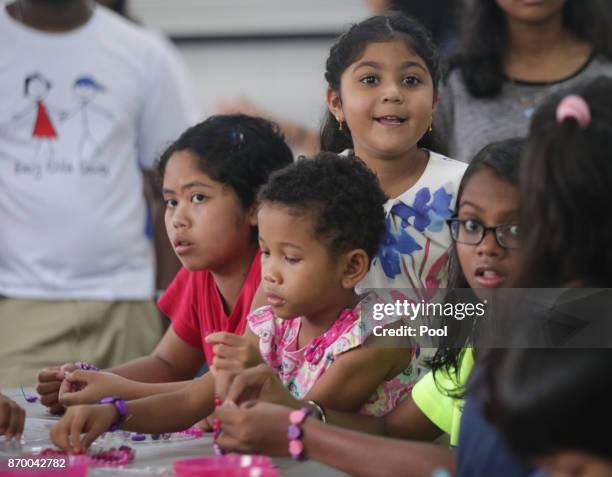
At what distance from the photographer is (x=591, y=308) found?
1.89 meters

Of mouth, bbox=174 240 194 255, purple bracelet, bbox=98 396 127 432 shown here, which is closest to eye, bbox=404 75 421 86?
mouth, bbox=174 240 194 255

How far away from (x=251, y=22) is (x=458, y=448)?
18.3 ft

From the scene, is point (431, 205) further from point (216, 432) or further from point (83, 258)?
point (83, 258)

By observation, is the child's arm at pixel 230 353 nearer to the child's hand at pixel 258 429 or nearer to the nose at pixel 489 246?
the child's hand at pixel 258 429

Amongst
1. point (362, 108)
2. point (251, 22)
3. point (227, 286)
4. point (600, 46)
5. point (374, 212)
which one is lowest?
point (227, 286)

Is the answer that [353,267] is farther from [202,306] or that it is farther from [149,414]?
[202,306]

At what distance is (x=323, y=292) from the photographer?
8.69 ft

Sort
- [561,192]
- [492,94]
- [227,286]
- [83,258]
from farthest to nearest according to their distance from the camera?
[83,258]
[492,94]
[227,286]
[561,192]

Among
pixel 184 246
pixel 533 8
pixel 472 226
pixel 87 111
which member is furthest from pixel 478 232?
pixel 87 111

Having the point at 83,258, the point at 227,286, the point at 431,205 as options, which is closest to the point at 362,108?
the point at 431,205

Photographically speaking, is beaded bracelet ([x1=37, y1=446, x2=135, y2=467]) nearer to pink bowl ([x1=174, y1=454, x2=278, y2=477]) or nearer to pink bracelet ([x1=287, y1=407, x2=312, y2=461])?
pink bowl ([x1=174, y1=454, x2=278, y2=477])

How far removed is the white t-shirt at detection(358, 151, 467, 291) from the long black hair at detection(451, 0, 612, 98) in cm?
95

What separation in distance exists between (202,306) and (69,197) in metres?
1.11

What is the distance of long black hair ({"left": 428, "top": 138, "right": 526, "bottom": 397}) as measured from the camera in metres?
2.42
